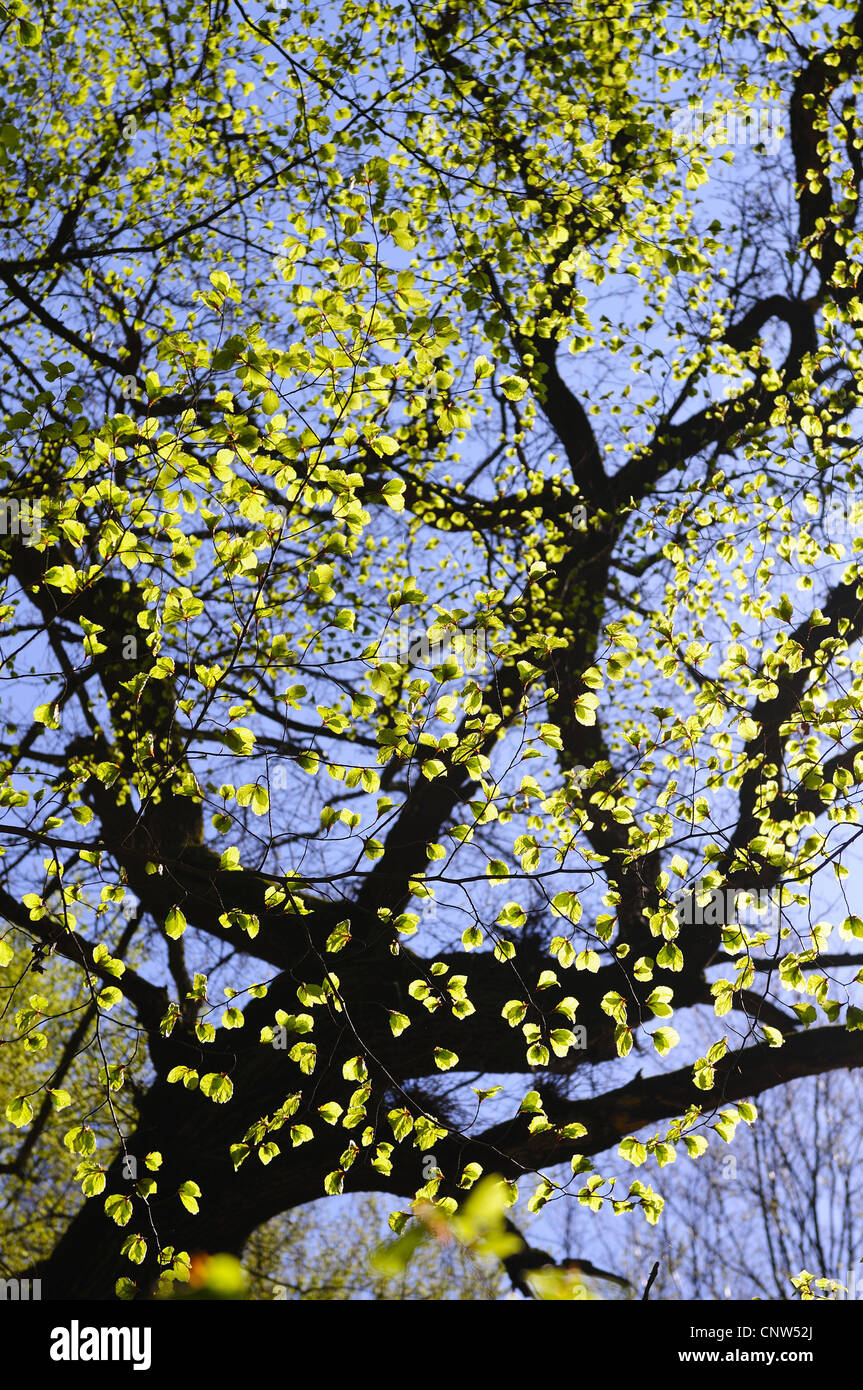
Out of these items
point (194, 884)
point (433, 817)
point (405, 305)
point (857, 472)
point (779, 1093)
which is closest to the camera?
point (405, 305)

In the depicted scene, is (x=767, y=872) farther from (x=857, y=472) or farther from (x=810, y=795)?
(x=857, y=472)

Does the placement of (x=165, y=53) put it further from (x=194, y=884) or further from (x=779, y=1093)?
(x=779, y=1093)

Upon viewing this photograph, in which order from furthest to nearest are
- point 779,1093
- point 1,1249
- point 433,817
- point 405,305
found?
point 779,1093 < point 1,1249 < point 433,817 < point 405,305

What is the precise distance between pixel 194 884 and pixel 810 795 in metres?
4.78

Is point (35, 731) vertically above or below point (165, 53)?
below

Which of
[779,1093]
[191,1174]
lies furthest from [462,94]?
[779,1093]

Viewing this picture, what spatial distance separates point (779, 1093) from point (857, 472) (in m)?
11.2

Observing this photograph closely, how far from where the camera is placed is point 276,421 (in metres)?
4.04

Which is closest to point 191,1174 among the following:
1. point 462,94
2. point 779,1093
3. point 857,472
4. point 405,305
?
point 405,305

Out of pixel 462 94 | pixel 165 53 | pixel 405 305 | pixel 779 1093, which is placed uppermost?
pixel 165 53

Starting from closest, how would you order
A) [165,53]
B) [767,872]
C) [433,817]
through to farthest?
[767,872] < [433,817] < [165,53]

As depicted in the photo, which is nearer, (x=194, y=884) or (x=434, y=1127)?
(x=434, y=1127)

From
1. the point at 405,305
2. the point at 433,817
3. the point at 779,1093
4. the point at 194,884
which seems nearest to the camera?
the point at 405,305

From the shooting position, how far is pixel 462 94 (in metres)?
6.57
